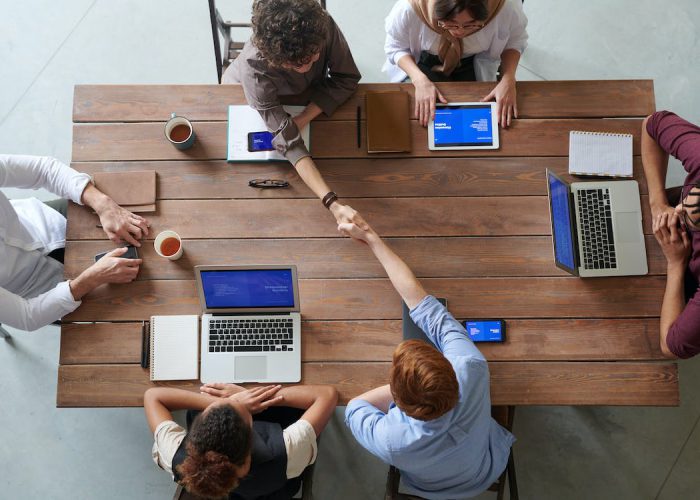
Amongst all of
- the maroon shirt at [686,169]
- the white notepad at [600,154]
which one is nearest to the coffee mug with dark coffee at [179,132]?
the white notepad at [600,154]

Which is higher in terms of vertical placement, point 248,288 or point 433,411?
point 248,288

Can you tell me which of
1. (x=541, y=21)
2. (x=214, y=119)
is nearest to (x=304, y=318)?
(x=214, y=119)

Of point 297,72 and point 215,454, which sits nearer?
point 215,454

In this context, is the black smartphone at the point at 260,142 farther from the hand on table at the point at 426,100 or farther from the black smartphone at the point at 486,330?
the black smartphone at the point at 486,330

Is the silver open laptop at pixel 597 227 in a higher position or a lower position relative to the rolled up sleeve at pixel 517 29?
lower

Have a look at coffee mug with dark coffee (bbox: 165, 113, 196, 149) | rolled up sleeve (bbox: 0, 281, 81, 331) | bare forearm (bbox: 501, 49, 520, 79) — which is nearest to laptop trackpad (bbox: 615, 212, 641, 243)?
bare forearm (bbox: 501, 49, 520, 79)

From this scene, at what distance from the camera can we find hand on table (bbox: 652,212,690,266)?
198 centimetres

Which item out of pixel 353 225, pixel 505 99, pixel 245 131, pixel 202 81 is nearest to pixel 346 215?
pixel 353 225

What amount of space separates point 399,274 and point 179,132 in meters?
0.98

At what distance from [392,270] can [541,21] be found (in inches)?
78.6

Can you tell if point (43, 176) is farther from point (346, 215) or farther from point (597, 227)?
point (597, 227)

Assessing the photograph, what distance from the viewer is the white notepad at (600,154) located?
211 centimetres

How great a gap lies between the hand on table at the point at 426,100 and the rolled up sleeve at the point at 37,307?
1396mm

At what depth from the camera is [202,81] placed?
3125 mm
